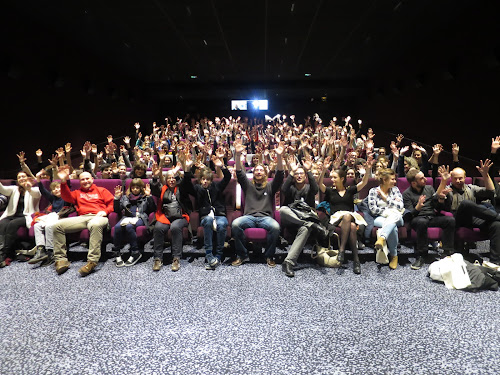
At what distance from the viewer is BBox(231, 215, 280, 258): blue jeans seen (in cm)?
305

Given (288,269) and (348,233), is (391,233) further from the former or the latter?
(288,269)

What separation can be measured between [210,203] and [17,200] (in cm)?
203

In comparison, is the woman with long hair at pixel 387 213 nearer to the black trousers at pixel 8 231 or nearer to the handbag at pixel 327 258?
the handbag at pixel 327 258

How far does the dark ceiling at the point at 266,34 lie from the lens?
534 centimetres

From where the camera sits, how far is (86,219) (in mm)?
3139

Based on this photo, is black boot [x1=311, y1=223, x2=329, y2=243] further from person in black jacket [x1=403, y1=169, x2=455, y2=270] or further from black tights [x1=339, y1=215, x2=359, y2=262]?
person in black jacket [x1=403, y1=169, x2=455, y2=270]

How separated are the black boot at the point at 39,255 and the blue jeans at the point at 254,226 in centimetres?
184

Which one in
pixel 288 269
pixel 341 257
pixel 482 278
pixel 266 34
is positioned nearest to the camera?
pixel 482 278

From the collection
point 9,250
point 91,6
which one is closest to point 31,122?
point 91,6

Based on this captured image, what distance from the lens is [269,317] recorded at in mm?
2104

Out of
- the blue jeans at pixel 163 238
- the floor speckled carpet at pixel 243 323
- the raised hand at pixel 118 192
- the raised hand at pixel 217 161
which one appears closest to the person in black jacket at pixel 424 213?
the floor speckled carpet at pixel 243 323

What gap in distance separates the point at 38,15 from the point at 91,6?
3.45ft

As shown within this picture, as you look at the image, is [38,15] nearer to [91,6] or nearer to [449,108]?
[91,6]

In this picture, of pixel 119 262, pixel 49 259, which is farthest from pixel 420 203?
pixel 49 259
